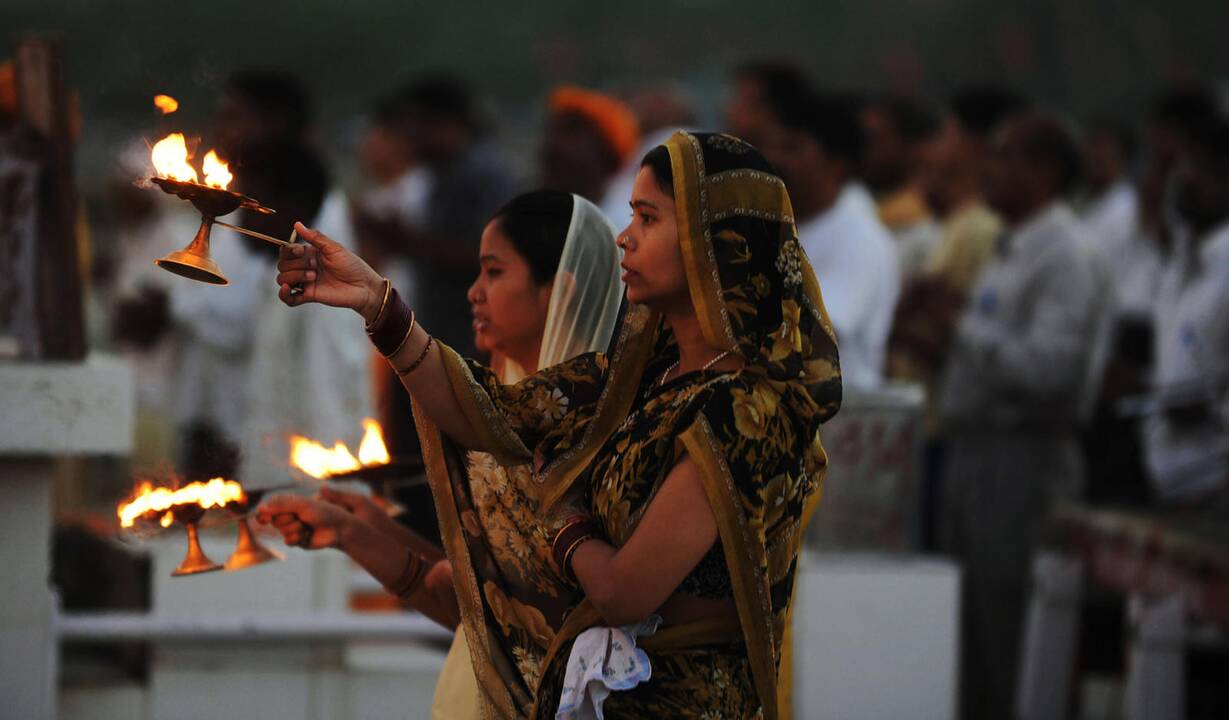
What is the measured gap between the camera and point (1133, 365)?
8820 mm

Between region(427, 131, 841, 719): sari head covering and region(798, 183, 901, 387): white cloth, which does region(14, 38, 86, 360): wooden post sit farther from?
region(798, 183, 901, 387): white cloth

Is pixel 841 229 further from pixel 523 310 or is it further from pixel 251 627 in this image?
pixel 523 310

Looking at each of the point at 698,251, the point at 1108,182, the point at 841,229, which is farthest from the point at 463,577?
the point at 1108,182

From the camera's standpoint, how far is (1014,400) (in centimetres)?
724

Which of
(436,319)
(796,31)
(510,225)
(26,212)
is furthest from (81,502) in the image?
(796,31)

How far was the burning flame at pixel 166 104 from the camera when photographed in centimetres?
335

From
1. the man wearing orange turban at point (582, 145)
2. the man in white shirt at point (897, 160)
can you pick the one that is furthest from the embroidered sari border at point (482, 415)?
the man in white shirt at point (897, 160)

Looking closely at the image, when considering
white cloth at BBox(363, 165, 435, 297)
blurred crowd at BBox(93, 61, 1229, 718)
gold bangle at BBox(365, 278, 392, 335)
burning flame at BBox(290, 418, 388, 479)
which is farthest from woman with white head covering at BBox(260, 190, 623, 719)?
white cloth at BBox(363, 165, 435, 297)

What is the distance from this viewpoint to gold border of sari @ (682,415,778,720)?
3.04 meters

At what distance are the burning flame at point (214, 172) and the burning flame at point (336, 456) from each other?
0.88m

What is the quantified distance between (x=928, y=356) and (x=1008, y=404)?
40cm

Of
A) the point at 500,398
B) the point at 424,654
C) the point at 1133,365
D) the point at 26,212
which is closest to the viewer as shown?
the point at 500,398

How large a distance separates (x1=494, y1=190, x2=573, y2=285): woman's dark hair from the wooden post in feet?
5.02

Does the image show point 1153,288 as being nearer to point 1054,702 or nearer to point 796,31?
point 1054,702
